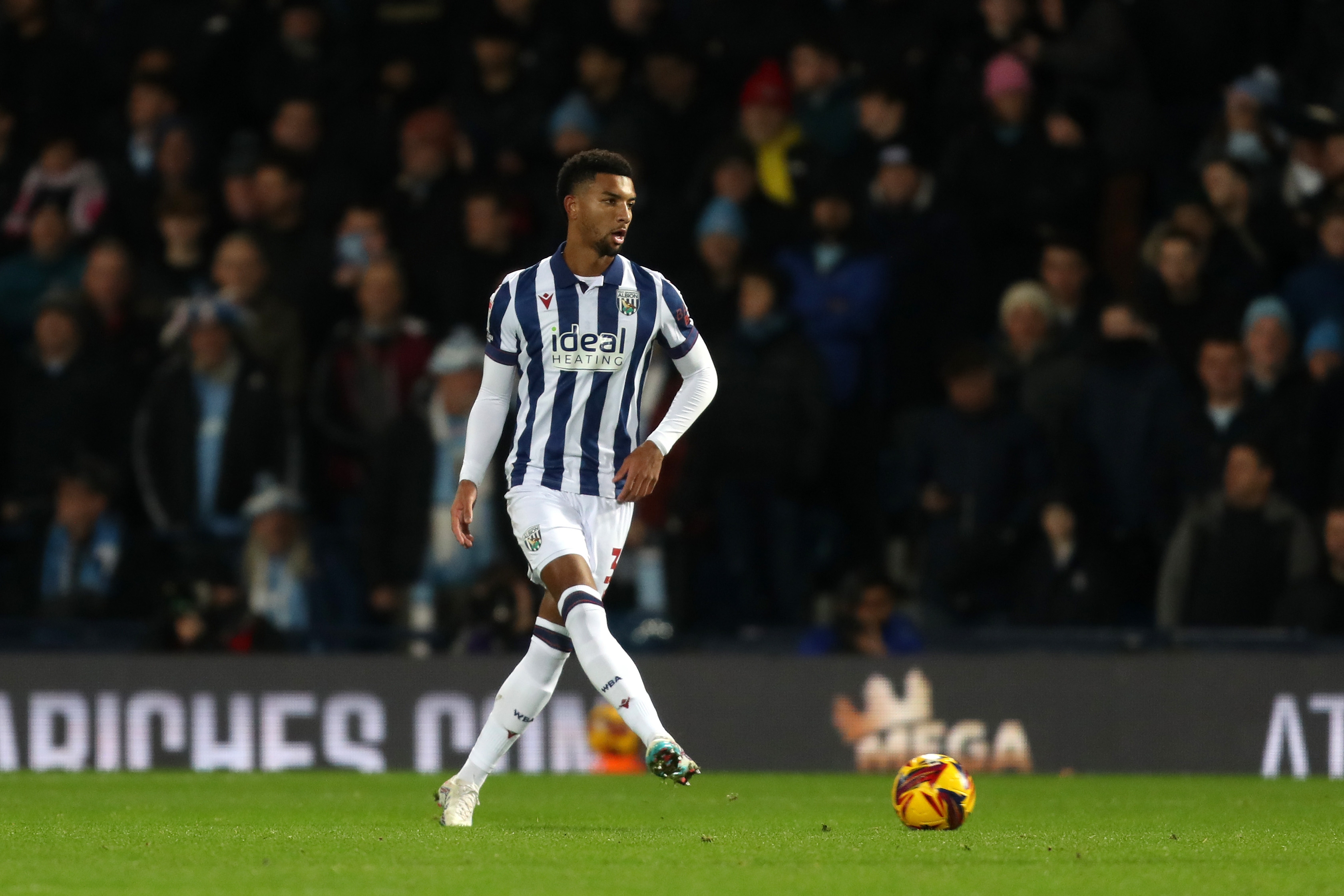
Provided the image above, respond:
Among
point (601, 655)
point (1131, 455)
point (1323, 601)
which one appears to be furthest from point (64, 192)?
point (601, 655)

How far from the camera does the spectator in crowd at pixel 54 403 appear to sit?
14.2 metres

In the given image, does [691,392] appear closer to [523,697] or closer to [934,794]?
[523,697]

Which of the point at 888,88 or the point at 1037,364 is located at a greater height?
the point at 888,88

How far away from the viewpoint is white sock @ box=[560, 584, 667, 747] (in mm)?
7520

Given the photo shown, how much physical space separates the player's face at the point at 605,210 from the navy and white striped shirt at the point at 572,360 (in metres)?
0.17

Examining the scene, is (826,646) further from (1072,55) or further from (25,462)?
(25,462)

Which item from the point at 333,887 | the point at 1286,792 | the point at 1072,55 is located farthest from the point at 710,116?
the point at 333,887

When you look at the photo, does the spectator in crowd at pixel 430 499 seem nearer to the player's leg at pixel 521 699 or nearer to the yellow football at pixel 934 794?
the player's leg at pixel 521 699

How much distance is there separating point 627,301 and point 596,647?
1.32 m

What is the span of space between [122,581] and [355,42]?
4.76m

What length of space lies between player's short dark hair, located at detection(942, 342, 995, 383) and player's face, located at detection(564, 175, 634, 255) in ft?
17.8

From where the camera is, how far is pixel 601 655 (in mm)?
7551

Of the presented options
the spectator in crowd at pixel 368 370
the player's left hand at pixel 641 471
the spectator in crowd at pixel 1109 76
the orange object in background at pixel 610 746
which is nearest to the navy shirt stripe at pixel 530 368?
the player's left hand at pixel 641 471

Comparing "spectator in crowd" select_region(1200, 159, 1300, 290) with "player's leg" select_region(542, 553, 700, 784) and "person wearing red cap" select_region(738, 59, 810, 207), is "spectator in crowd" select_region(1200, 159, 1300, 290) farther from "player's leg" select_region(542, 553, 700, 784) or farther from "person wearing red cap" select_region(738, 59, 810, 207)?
"player's leg" select_region(542, 553, 700, 784)
